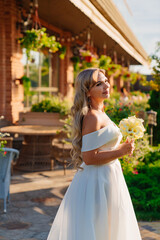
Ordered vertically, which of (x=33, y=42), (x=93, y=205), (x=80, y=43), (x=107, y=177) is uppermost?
(x=80, y=43)

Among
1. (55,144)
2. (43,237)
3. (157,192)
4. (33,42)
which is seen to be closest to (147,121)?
(55,144)

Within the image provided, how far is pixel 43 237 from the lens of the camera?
387 cm

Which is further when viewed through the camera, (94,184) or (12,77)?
(12,77)

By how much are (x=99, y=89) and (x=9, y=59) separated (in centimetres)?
641

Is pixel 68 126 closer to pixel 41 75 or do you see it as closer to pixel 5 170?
pixel 5 170

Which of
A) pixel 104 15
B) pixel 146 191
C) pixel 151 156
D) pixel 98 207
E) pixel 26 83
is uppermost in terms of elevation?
pixel 104 15

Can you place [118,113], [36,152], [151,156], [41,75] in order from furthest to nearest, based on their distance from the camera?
[41,75], [36,152], [151,156], [118,113]

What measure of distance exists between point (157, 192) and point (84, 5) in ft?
11.2

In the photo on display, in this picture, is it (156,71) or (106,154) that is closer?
(106,154)

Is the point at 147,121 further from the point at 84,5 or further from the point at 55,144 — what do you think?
the point at 84,5

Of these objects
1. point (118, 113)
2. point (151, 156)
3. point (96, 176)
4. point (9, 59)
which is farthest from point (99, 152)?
point (9, 59)

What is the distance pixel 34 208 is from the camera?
494 cm

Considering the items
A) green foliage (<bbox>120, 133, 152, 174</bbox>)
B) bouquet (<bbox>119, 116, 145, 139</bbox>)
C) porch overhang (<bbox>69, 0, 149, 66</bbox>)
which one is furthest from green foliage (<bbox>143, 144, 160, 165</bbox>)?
bouquet (<bbox>119, 116, 145, 139</bbox>)

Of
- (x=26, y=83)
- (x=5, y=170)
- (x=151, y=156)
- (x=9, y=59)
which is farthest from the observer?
(x=26, y=83)
